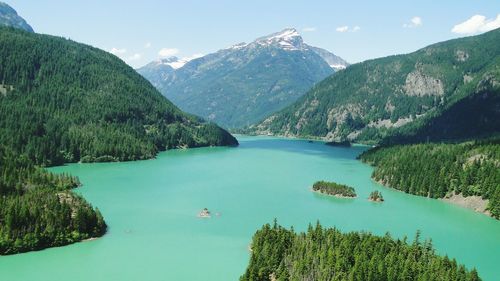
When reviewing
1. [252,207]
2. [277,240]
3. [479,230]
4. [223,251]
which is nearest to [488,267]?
[479,230]

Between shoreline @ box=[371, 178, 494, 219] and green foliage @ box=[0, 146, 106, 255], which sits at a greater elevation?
green foliage @ box=[0, 146, 106, 255]

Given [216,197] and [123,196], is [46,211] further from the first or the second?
[216,197]

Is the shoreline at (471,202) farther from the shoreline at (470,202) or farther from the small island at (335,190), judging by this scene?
the small island at (335,190)

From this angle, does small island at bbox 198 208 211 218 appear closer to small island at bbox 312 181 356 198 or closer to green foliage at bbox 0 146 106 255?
green foliage at bbox 0 146 106 255

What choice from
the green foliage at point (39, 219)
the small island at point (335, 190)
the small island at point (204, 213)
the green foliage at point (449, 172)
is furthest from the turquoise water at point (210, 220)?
the green foliage at point (449, 172)

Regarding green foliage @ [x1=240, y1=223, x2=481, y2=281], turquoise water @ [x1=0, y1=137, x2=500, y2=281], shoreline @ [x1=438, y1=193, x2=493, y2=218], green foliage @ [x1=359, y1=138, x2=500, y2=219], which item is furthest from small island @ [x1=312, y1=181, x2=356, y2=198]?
green foliage @ [x1=240, y1=223, x2=481, y2=281]

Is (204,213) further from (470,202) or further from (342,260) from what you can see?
(470,202)
